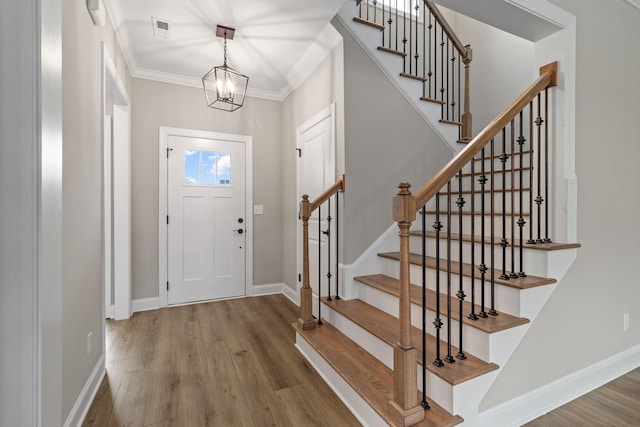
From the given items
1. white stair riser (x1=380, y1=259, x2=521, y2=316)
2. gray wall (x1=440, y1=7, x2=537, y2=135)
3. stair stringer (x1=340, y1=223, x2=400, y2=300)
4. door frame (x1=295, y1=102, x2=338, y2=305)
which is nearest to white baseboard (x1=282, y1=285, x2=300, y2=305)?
door frame (x1=295, y1=102, x2=338, y2=305)

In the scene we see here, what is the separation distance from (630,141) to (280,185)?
11.7ft

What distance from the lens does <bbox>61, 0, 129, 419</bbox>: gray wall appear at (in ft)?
5.29

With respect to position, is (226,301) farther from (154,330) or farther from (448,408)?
(448,408)

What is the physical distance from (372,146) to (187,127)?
2383mm

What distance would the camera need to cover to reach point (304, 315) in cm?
263

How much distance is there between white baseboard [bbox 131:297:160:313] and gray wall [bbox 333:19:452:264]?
2.44 metres

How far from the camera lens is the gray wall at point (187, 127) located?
3543 millimetres

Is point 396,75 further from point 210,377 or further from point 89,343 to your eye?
point 89,343

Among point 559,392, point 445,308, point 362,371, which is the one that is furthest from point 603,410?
point 362,371

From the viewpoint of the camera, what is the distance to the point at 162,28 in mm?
2771

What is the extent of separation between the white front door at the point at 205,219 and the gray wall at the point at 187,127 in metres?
0.18

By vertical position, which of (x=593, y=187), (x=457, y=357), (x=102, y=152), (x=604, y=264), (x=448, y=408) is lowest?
(x=448, y=408)

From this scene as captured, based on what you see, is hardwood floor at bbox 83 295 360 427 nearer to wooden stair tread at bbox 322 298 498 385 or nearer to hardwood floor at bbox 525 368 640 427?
wooden stair tread at bbox 322 298 498 385

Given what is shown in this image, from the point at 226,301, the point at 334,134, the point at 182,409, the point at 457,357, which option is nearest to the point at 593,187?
the point at 457,357
